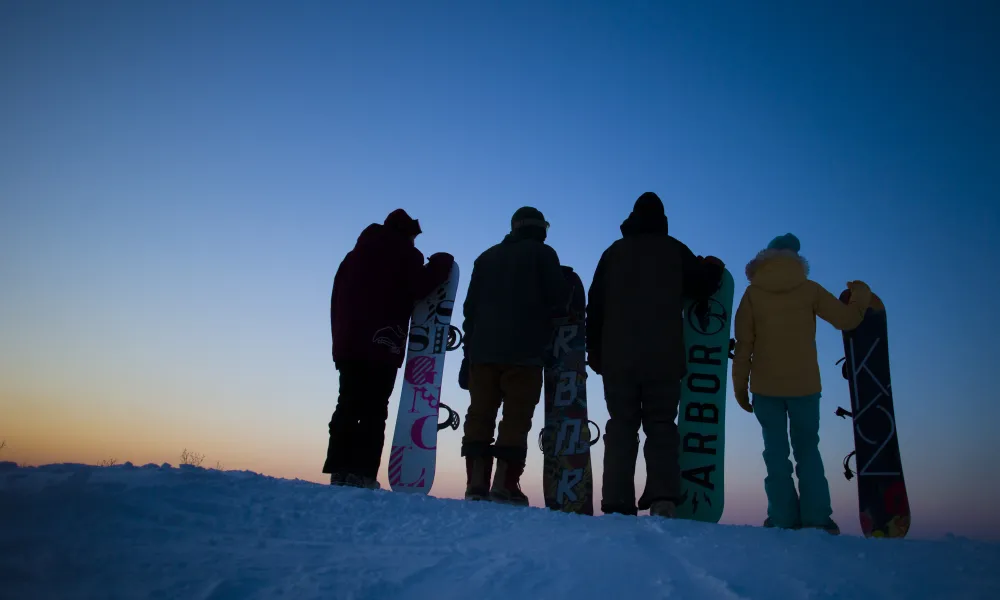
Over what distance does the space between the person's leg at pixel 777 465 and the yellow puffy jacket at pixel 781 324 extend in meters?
0.13

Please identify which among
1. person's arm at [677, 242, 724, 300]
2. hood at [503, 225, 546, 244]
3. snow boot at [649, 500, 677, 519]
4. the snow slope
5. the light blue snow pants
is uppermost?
hood at [503, 225, 546, 244]

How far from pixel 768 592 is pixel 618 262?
263 cm

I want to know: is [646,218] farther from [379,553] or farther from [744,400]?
[379,553]

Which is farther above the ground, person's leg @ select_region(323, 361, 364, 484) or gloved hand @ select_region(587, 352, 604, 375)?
gloved hand @ select_region(587, 352, 604, 375)

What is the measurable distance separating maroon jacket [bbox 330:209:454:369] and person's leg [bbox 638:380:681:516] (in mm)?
2047

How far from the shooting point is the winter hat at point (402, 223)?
5.35 metres

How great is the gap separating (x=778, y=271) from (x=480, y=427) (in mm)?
2477

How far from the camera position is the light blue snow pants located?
3986mm

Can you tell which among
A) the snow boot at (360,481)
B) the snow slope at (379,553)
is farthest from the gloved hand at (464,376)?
the snow slope at (379,553)

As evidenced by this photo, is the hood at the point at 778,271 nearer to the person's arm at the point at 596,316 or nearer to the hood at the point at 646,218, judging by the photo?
the hood at the point at 646,218

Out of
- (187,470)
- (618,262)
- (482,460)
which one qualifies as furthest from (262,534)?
(618,262)

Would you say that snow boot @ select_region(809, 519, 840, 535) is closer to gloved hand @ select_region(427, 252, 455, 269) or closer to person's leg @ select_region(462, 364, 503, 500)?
person's leg @ select_region(462, 364, 503, 500)

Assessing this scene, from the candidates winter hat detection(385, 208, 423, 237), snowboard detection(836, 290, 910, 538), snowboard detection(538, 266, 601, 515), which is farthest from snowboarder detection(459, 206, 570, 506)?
snowboard detection(836, 290, 910, 538)

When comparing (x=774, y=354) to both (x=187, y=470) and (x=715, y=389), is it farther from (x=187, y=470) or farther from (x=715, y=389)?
(x=187, y=470)
